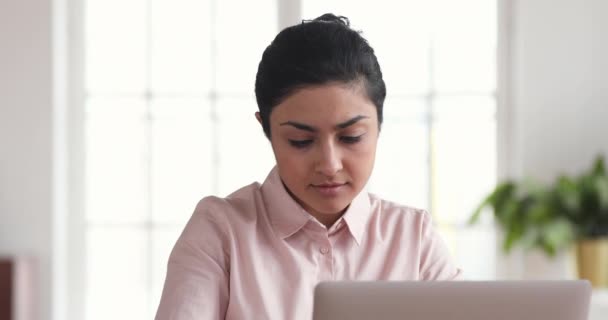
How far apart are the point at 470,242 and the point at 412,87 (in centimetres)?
91

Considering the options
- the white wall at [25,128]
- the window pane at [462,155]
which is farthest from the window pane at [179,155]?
the window pane at [462,155]

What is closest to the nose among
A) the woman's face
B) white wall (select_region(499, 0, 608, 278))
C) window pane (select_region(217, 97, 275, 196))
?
the woman's face

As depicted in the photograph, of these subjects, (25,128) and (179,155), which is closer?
(25,128)

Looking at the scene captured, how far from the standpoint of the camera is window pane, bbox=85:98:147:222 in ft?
17.1

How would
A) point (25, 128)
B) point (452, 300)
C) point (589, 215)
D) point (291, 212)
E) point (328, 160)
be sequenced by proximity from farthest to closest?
point (25, 128) < point (589, 215) < point (291, 212) < point (328, 160) < point (452, 300)

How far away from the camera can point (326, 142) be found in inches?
64.7

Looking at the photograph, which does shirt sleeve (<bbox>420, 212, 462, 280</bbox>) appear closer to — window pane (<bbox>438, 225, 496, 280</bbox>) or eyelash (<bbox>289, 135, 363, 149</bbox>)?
eyelash (<bbox>289, 135, 363, 149</bbox>)

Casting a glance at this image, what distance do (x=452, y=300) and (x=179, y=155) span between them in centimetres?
408

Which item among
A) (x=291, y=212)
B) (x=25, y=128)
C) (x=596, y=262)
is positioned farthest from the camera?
(x=25, y=128)

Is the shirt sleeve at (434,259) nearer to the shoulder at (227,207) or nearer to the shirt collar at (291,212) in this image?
the shirt collar at (291,212)

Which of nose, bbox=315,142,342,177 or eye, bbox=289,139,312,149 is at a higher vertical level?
eye, bbox=289,139,312,149

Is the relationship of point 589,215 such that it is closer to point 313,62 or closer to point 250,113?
point 250,113

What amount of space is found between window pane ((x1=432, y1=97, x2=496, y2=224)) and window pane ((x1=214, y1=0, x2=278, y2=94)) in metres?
1.03

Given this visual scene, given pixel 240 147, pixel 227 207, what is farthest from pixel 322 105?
pixel 240 147
